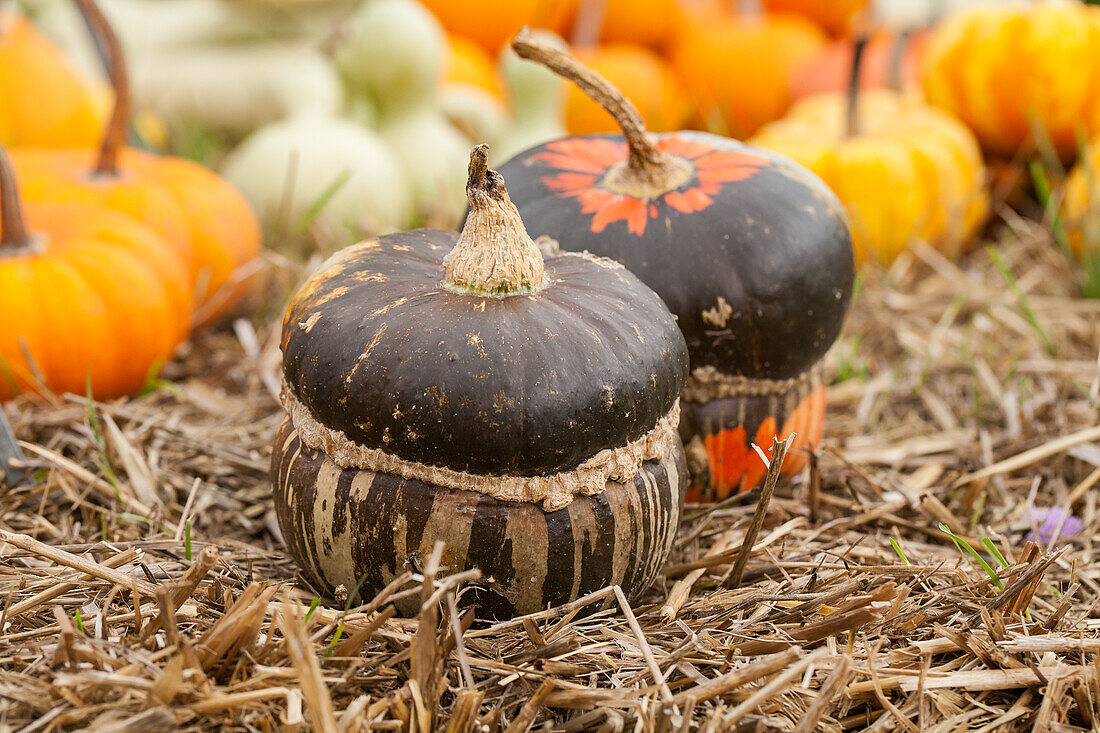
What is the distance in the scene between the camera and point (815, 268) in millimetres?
2084

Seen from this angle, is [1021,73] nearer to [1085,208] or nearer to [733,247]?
[1085,208]

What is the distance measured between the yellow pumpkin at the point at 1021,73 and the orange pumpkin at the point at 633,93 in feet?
4.99

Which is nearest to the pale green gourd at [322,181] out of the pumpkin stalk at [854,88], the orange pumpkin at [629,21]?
the pumpkin stalk at [854,88]

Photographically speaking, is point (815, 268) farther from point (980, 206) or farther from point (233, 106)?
point (233, 106)

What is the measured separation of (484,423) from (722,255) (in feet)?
2.39

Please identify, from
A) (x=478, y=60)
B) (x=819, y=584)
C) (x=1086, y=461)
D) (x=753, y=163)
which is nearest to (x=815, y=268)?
(x=753, y=163)

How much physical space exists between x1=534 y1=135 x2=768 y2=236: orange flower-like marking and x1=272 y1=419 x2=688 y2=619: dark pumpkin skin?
0.59 m

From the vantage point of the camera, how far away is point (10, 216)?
8.40 feet

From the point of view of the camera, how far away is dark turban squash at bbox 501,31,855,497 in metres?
2.02

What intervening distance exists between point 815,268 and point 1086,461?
3.12 ft

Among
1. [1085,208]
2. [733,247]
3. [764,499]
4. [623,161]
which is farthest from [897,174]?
[764,499]

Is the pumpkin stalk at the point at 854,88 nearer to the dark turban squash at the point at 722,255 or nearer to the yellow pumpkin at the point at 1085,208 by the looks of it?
the yellow pumpkin at the point at 1085,208

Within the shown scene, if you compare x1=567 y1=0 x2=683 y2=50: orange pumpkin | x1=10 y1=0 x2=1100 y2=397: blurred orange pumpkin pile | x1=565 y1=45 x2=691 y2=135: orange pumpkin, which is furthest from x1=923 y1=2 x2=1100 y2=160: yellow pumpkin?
x1=567 y1=0 x2=683 y2=50: orange pumpkin

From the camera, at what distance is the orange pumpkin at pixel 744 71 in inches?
231
